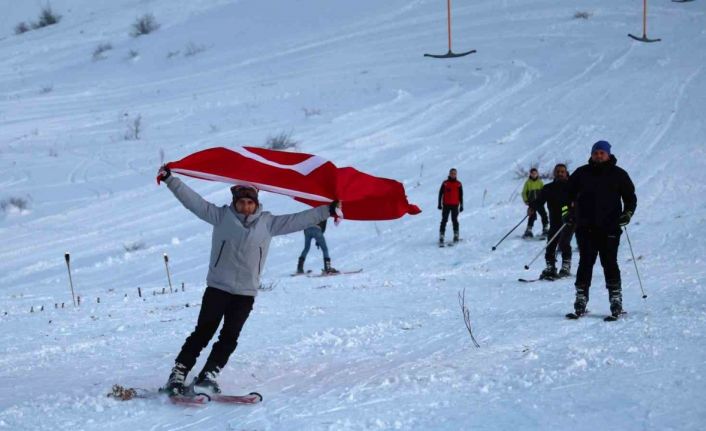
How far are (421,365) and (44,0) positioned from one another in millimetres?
57622

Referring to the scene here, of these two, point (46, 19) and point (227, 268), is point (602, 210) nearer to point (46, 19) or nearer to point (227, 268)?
point (227, 268)

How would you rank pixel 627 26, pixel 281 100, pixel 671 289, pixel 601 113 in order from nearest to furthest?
1. pixel 671 289
2. pixel 601 113
3. pixel 281 100
4. pixel 627 26

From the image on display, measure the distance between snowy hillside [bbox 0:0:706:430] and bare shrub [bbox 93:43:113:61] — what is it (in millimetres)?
240

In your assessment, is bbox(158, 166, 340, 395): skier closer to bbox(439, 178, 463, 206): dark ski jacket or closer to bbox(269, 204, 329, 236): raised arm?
bbox(269, 204, 329, 236): raised arm

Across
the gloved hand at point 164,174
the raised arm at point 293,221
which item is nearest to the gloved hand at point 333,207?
the raised arm at point 293,221

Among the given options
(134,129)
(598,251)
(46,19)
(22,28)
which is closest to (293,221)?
(598,251)

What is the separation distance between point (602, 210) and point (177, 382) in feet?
15.2

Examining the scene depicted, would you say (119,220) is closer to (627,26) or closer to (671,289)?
(671,289)

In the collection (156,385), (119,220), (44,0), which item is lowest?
(119,220)

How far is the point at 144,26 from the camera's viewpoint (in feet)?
152

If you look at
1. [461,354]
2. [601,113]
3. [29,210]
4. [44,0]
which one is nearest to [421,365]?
[461,354]

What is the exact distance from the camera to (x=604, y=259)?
9555mm

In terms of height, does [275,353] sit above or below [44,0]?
below

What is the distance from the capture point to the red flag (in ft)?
25.7
